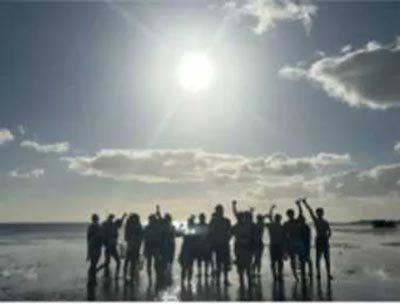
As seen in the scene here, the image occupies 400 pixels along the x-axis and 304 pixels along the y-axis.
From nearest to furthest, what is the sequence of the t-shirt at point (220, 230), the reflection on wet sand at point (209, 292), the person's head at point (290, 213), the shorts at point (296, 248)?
the reflection on wet sand at point (209, 292), the t-shirt at point (220, 230), the person's head at point (290, 213), the shorts at point (296, 248)

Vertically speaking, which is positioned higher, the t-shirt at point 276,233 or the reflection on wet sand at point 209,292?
the t-shirt at point 276,233

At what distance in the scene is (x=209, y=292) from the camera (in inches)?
426

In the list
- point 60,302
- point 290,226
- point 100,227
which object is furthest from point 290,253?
point 60,302

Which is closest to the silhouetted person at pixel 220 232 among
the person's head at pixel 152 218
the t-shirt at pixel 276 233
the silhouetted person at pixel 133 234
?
the t-shirt at pixel 276 233

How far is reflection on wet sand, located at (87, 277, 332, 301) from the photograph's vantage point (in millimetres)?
10203

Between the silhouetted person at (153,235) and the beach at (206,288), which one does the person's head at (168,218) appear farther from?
the beach at (206,288)

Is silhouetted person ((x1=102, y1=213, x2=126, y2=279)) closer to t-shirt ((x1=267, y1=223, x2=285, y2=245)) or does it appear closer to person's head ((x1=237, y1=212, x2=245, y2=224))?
person's head ((x1=237, y1=212, x2=245, y2=224))

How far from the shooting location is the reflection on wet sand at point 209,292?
10203 millimetres

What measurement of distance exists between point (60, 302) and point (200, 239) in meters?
3.10

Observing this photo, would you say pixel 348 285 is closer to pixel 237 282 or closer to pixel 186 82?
pixel 237 282

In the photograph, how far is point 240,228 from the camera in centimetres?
1120

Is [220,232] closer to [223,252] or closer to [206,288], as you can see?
[223,252]

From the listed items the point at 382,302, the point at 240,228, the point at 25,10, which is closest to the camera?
the point at 382,302

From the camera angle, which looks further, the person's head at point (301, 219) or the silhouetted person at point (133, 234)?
the silhouetted person at point (133, 234)
